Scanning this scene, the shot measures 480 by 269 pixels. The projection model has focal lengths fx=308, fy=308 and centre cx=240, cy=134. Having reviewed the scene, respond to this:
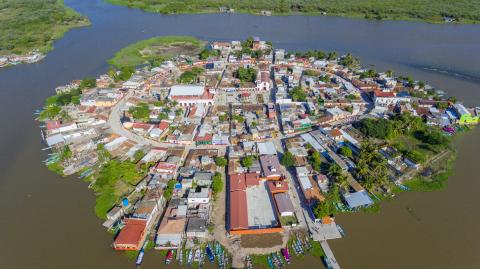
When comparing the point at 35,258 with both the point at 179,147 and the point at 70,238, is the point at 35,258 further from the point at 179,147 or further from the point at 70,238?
the point at 179,147

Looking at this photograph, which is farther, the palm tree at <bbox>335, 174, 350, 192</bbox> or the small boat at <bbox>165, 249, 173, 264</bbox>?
the palm tree at <bbox>335, 174, 350, 192</bbox>

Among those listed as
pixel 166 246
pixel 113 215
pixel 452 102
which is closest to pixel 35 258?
pixel 113 215

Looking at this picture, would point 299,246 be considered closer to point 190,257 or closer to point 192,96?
point 190,257

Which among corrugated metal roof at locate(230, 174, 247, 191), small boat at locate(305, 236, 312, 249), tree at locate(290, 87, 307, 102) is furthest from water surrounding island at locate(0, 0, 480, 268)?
tree at locate(290, 87, 307, 102)

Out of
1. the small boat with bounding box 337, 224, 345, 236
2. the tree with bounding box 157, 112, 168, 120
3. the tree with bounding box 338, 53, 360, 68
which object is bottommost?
the small boat with bounding box 337, 224, 345, 236

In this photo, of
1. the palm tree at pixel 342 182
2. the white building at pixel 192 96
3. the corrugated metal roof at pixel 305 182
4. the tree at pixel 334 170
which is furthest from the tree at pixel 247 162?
the white building at pixel 192 96

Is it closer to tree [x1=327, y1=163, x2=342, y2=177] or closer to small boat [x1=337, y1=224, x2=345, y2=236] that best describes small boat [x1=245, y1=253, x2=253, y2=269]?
small boat [x1=337, y1=224, x2=345, y2=236]

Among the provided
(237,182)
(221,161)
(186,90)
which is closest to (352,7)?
(186,90)
